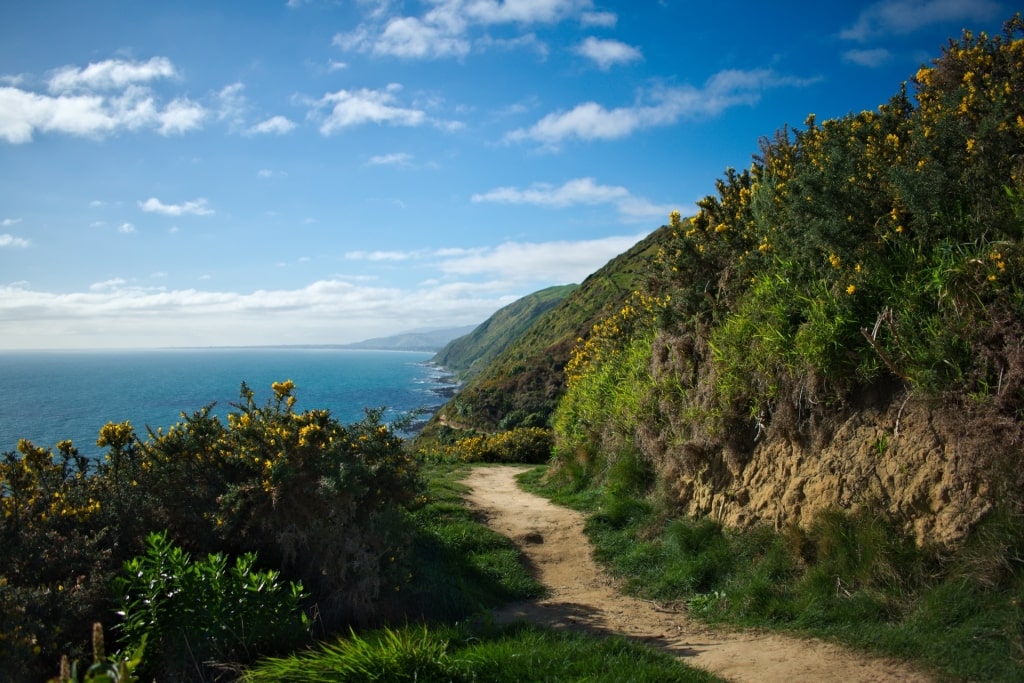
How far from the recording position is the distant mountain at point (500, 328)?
134m

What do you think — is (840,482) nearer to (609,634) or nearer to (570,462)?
(609,634)

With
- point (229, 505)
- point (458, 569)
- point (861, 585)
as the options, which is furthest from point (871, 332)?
point (229, 505)

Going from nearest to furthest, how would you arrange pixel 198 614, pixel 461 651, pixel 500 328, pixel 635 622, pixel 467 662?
pixel 467 662 → pixel 198 614 → pixel 461 651 → pixel 635 622 → pixel 500 328

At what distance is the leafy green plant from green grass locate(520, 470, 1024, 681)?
3805 millimetres

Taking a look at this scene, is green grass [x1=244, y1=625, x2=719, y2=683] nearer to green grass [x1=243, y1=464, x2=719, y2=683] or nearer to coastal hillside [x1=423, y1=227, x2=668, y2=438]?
green grass [x1=243, y1=464, x2=719, y2=683]

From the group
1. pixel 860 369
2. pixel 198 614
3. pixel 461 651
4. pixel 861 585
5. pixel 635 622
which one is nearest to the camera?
pixel 198 614

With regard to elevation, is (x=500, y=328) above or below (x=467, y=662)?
above

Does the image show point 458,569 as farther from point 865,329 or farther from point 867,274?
point 867,274

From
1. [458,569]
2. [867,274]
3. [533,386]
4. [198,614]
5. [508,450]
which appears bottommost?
[508,450]

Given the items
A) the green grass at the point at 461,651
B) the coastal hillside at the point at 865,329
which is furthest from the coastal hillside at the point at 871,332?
the green grass at the point at 461,651

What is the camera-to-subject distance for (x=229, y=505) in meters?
5.10

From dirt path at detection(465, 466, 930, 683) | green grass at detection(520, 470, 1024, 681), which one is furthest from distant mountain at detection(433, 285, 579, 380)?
green grass at detection(520, 470, 1024, 681)

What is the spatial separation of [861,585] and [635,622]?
1933 mm

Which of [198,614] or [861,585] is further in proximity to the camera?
[861,585]
